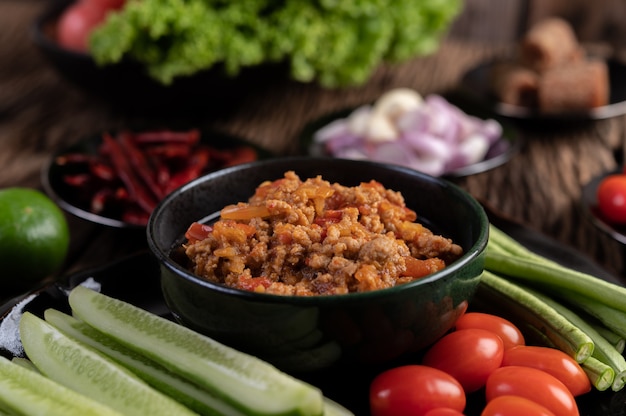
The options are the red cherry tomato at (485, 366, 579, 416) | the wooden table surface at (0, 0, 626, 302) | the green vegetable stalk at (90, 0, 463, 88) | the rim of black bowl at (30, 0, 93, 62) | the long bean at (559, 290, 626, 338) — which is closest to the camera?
the red cherry tomato at (485, 366, 579, 416)

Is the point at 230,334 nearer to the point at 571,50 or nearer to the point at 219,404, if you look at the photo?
the point at 219,404

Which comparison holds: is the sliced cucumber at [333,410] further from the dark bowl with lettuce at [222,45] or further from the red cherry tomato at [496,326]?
the dark bowl with lettuce at [222,45]

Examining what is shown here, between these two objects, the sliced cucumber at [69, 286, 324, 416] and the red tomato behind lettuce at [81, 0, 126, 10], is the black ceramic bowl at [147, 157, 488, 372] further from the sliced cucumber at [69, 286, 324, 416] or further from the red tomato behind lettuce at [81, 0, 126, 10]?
the red tomato behind lettuce at [81, 0, 126, 10]

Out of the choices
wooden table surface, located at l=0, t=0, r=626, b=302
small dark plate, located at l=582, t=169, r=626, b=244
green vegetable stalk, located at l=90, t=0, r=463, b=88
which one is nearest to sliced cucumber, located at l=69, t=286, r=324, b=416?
wooden table surface, located at l=0, t=0, r=626, b=302

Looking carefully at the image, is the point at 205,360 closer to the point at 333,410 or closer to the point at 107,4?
the point at 333,410

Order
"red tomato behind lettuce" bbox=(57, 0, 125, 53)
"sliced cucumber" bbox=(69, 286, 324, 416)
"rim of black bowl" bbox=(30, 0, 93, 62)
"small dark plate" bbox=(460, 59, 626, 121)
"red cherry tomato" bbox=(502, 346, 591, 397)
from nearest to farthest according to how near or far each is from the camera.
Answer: "sliced cucumber" bbox=(69, 286, 324, 416)
"red cherry tomato" bbox=(502, 346, 591, 397)
"rim of black bowl" bbox=(30, 0, 93, 62)
"small dark plate" bbox=(460, 59, 626, 121)
"red tomato behind lettuce" bbox=(57, 0, 125, 53)

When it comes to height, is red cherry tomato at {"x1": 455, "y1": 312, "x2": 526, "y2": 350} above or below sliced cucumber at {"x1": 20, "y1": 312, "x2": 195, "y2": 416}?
below

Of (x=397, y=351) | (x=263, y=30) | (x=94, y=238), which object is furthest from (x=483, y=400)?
(x=263, y=30)
